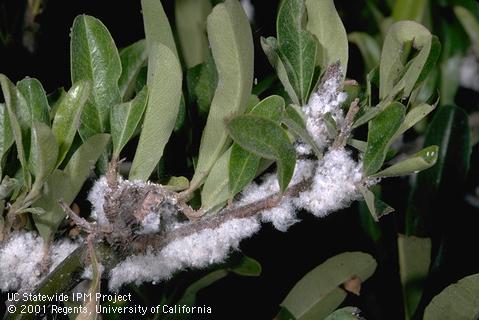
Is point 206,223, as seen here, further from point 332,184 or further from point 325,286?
point 325,286

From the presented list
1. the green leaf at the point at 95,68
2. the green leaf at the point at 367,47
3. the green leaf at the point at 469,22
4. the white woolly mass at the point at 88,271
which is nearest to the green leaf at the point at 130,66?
the green leaf at the point at 95,68

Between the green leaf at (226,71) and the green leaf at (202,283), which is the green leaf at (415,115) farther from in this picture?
the green leaf at (202,283)

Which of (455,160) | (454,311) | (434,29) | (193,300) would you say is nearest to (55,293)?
(193,300)

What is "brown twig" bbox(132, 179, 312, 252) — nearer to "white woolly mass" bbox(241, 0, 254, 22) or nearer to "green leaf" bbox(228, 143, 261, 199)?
"green leaf" bbox(228, 143, 261, 199)

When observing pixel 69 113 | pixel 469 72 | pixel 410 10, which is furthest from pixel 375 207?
pixel 469 72

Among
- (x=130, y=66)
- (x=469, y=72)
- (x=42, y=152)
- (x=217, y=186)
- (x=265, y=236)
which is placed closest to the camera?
(x=42, y=152)

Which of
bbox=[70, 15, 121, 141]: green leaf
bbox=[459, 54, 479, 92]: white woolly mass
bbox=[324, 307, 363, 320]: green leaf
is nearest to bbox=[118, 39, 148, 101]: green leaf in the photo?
bbox=[70, 15, 121, 141]: green leaf

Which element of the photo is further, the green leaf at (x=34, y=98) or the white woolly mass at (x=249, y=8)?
the white woolly mass at (x=249, y=8)
